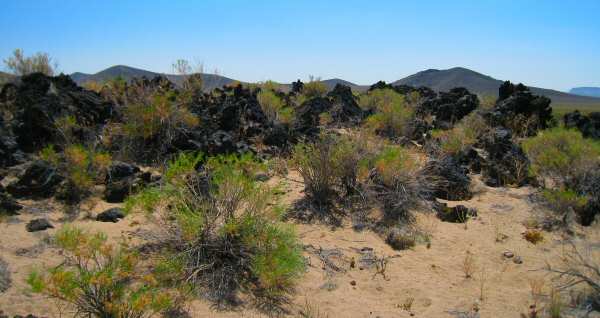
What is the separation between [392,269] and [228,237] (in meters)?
1.89

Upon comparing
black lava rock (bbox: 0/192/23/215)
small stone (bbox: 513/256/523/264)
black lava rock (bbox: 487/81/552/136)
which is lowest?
small stone (bbox: 513/256/523/264)

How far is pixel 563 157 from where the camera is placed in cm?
775

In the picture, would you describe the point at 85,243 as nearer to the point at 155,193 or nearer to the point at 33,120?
the point at 155,193

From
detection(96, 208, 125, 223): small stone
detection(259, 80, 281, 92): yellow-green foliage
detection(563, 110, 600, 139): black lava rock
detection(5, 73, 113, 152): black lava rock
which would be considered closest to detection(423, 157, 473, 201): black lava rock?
detection(96, 208, 125, 223): small stone

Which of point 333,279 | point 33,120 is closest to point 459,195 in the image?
point 333,279

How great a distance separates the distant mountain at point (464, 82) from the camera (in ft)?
204

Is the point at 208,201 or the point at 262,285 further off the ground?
the point at 208,201

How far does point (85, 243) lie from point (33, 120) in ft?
18.5

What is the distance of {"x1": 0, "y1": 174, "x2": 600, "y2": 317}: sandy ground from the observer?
13.4 ft

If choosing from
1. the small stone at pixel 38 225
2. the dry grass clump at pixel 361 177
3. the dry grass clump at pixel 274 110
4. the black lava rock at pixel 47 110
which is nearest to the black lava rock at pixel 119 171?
the small stone at pixel 38 225

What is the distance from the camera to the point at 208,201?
4875mm

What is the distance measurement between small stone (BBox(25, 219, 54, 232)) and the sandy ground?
3.4 inches

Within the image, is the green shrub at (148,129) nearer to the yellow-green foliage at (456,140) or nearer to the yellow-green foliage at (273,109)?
the yellow-green foliage at (273,109)

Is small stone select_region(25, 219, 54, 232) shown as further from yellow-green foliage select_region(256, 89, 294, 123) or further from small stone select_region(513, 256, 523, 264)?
yellow-green foliage select_region(256, 89, 294, 123)
